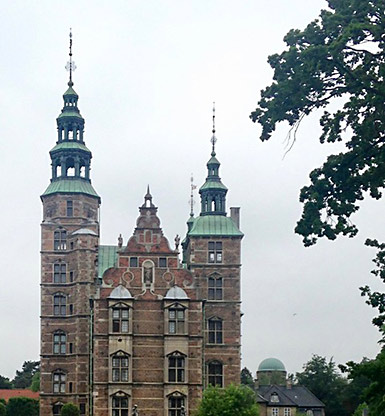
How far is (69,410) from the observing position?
65312 millimetres

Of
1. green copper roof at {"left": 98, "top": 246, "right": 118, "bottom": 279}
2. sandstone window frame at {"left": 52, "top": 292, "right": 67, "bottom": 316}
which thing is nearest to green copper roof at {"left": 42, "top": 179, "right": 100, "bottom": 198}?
green copper roof at {"left": 98, "top": 246, "right": 118, "bottom": 279}

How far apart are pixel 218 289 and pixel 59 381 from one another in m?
12.1

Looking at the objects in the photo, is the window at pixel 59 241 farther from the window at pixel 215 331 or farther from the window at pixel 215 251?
the window at pixel 215 331

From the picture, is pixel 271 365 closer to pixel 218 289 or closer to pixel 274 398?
pixel 274 398

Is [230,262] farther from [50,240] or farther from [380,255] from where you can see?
[380,255]

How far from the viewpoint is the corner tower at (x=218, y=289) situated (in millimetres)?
68312

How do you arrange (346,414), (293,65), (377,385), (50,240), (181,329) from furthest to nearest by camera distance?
(346,414) < (50,240) < (181,329) < (293,65) < (377,385)

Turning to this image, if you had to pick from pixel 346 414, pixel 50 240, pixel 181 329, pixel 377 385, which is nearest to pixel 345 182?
pixel 377 385

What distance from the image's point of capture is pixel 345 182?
86.9 ft

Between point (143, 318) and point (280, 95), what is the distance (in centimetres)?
4120

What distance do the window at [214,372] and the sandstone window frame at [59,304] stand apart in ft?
33.8

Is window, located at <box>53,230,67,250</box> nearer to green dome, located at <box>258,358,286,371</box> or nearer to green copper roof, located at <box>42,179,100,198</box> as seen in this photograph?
green copper roof, located at <box>42,179,100,198</box>

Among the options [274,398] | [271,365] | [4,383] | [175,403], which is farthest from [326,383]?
[4,383]

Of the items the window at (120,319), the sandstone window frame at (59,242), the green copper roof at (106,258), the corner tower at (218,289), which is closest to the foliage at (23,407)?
the green copper roof at (106,258)
